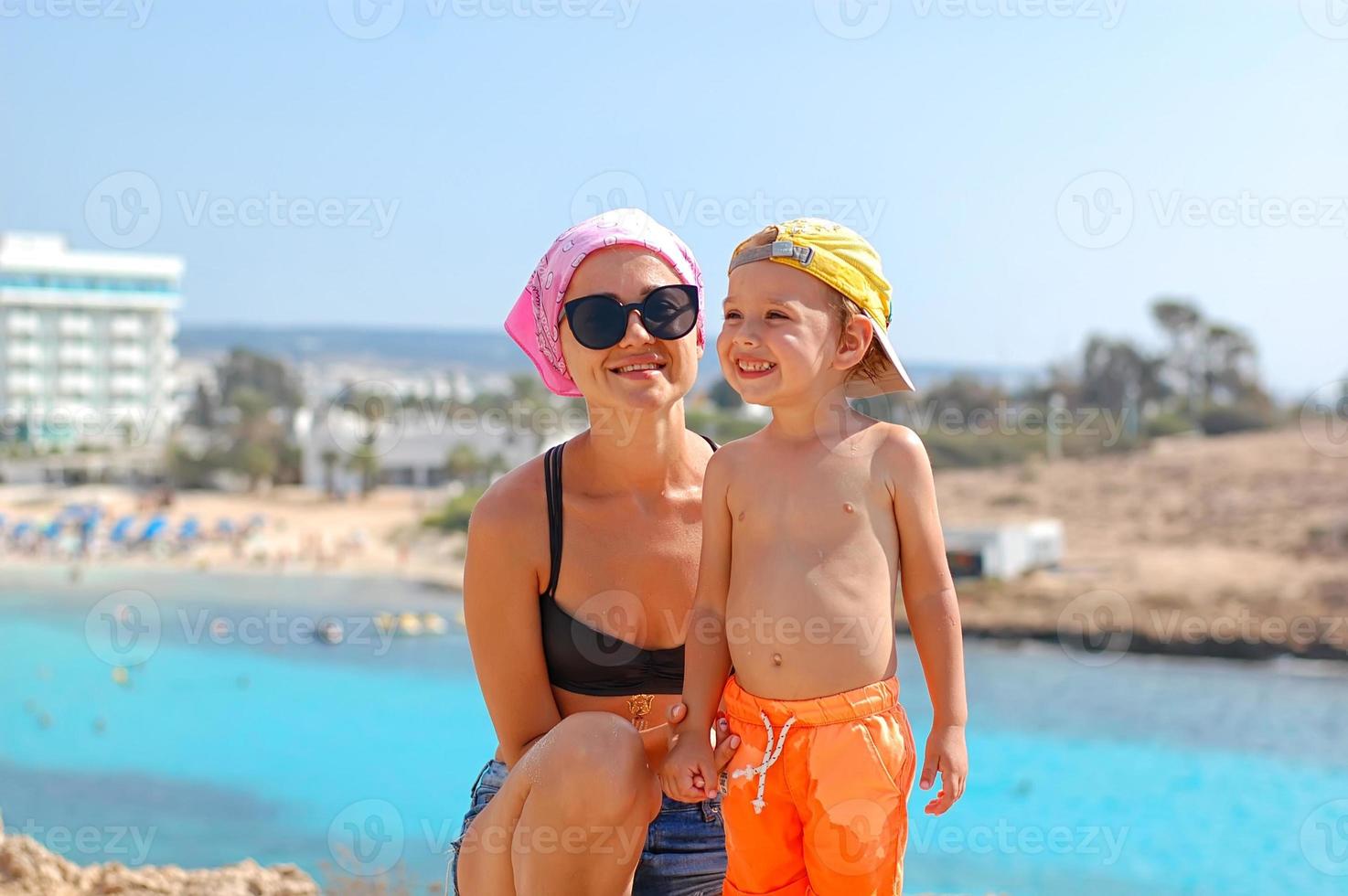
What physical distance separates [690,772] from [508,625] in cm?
54

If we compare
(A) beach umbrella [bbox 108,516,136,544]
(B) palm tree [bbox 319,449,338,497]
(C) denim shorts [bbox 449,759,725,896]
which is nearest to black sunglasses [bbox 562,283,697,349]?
(C) denim shorts [bbox 449,759,725,896]

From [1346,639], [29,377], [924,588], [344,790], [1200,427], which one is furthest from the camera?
[29,377]

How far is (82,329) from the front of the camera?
75562 mm

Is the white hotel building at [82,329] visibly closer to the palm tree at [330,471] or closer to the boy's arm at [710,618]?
the palm tree at [330,471]

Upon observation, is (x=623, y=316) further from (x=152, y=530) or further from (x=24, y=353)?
(x=24, y=353)

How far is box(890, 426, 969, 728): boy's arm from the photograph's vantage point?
254 cm

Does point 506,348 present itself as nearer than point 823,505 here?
No

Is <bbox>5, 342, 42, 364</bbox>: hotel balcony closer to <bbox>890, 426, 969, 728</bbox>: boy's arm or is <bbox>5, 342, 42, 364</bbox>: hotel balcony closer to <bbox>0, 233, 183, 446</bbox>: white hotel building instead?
<bbox>0, 233, 183, 446</bbox>: white hotel building

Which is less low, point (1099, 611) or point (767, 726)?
point (767, 726)

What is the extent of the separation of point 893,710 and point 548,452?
985mm

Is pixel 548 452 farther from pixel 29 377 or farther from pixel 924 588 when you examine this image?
pixel 29 377

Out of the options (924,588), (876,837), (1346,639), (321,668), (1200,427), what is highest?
(924,588)

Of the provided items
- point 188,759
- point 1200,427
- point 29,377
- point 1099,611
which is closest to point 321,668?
point 188,759

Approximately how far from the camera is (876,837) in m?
2.41
